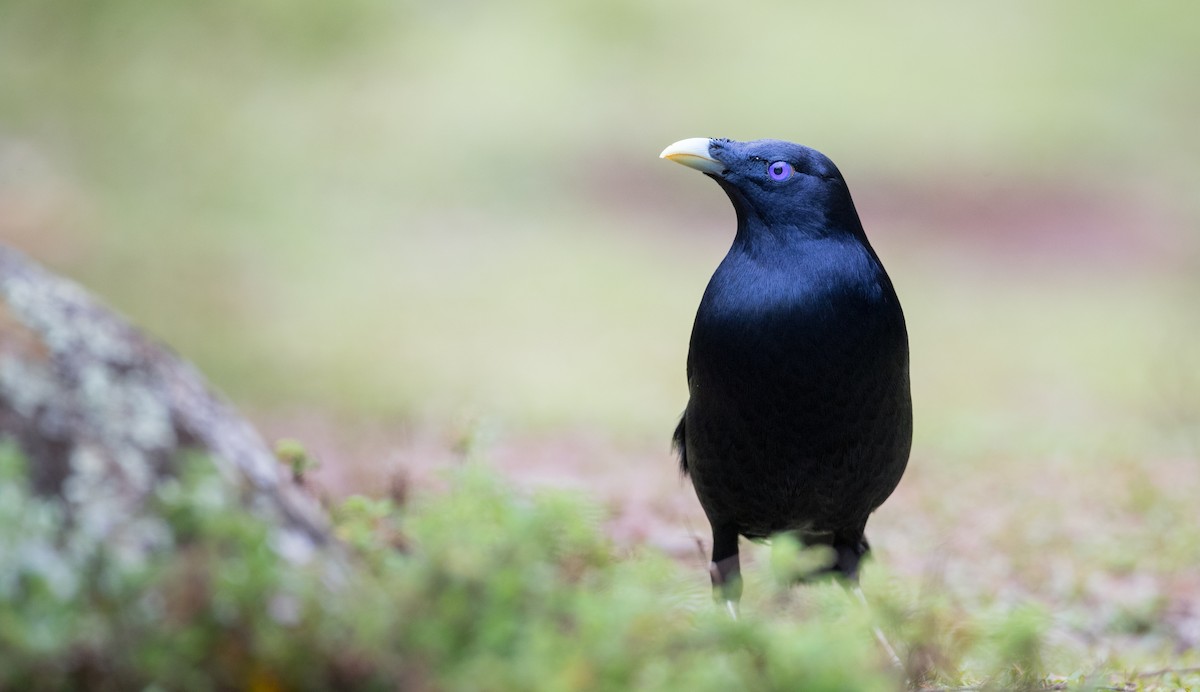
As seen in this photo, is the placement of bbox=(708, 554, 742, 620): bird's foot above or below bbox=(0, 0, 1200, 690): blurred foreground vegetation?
below

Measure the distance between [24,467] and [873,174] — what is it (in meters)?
19.0

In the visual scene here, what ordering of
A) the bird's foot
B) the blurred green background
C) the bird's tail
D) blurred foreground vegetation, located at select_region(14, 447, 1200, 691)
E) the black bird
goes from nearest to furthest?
blurred foreground vegetation, located at select_region(14, 447, 1200, 691), the bird's foot, the black bird, the bird's tail, the blurred green background

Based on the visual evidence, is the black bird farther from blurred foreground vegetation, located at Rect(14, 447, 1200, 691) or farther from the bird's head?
blurred foreground vegetation, located at Rect(14, 447, 1200, 691)

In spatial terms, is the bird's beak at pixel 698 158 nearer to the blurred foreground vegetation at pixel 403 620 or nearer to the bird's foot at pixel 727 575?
the bird's foot at pixel 727 575

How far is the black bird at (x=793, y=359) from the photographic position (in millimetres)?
3590

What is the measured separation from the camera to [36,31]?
13.2 m

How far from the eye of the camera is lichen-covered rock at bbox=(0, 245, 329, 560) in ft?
7.26

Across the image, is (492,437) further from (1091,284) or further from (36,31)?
(1091,284)

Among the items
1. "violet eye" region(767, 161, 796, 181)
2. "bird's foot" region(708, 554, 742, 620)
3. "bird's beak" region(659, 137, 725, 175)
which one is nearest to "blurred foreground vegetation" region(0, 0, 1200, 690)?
"bird's foot" region(708, 554, 742, 620)

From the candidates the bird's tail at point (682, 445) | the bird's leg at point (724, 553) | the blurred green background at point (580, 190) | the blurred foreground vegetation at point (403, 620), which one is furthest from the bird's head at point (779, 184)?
the blurred green background at point (580, 190)

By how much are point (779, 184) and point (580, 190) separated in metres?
15.8

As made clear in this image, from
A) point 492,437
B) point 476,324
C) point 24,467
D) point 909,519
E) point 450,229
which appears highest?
point 450,229

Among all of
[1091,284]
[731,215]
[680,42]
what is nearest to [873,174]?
[731,215]

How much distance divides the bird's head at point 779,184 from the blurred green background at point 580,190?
3522mm
